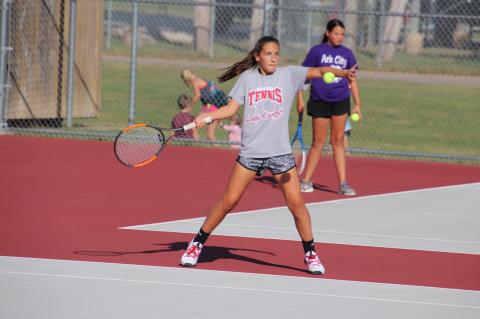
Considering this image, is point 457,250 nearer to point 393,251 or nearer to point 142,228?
point 393,251

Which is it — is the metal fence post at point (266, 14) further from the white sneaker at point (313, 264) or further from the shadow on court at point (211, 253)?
the white sneaker at point (313, 264)

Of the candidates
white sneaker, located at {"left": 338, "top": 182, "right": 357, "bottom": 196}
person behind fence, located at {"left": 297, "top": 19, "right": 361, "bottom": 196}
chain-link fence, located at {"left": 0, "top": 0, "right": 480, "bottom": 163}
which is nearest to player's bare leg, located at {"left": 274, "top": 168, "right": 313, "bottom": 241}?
chain-link fence, located at {"left": 0, "top": 0, "right": 480, "bottom": 163}

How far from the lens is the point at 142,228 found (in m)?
11.1

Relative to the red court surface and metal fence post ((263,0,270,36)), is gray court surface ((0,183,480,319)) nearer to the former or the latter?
the red court surface

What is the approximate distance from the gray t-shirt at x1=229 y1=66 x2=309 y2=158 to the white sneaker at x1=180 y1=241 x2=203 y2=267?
Answer: 0.85 m

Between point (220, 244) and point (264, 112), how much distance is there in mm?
1799

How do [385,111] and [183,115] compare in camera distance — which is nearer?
[183,115]

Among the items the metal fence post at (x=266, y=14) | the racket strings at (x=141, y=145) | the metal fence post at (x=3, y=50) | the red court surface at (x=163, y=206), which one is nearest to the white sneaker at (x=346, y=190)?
the red court surface at (x=163, y=206)

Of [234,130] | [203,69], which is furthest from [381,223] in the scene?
[203,69]

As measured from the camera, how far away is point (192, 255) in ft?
30.1

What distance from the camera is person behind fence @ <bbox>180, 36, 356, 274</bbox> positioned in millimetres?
9047

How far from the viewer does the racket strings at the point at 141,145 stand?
9.48 m

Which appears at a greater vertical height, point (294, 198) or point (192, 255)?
point (294, 198)

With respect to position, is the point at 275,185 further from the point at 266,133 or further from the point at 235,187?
the point at 266,133
